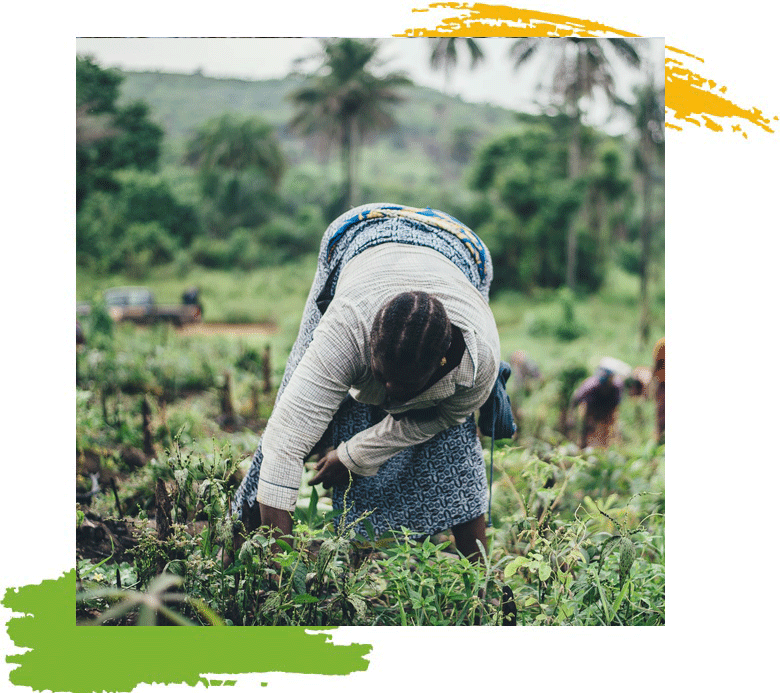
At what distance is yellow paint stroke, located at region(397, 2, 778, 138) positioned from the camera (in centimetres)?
257

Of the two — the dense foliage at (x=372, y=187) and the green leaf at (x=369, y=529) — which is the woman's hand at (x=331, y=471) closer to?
the green leaf at (x=369, y=529)

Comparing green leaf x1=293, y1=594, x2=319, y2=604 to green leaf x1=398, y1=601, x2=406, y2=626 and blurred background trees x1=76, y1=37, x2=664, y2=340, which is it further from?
blurred background trees x1=76, y1=37, x2=664, y2=340

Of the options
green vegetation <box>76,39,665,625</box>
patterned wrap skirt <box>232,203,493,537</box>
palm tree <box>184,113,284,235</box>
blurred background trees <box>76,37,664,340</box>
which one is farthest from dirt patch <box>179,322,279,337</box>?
palm tree <box>184,113,284,235</box>

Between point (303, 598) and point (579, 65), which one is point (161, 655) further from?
point (579, 65)

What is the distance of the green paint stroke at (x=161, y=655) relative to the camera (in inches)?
90.9

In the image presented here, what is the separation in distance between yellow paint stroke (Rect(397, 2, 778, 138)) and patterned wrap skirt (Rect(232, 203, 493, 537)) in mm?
700

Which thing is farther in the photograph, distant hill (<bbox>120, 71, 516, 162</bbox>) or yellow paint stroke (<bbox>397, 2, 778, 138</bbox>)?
distant hill (<bbox>120, 71, 516, 162</bbox>)

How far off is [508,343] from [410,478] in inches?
420

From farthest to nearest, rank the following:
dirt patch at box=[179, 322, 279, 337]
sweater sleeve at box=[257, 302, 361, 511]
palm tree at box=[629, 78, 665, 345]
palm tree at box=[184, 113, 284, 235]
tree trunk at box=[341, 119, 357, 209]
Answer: tree trunk at box=[341, 119, 357, 209]
palm tree at box=[184, 113, 284, 235]
dirt patch at box=[179, 322, 279, 337]
palm tree at box=[629, 78, 665, 345]
sweater sleeve at box=[257, 302, 361, 511]

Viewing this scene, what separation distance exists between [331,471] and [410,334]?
737 millimetres

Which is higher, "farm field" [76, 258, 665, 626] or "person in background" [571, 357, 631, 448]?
"person in background" [571, 357, 631, 448]

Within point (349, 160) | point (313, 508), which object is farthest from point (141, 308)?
point (349, 160)

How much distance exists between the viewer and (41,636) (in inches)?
95.1

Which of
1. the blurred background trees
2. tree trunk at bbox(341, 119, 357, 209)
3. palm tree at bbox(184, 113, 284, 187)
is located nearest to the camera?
the blurred background trees
